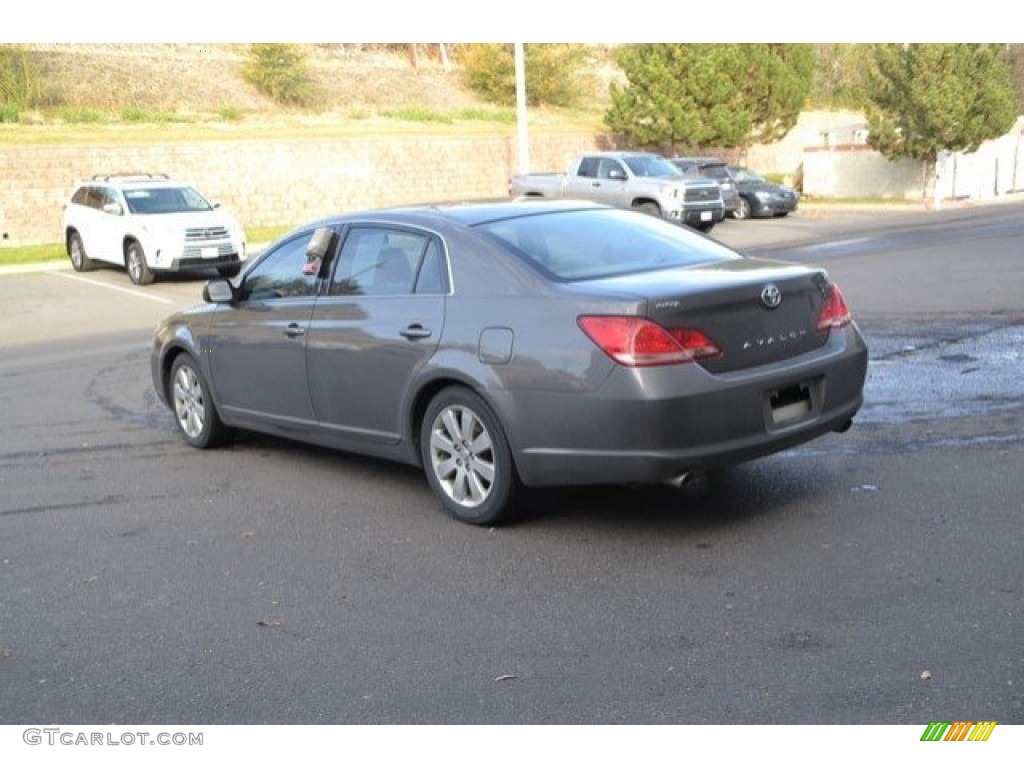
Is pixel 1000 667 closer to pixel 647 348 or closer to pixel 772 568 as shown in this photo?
pixel 772 568

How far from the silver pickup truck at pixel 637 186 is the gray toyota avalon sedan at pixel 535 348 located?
20.8 meters

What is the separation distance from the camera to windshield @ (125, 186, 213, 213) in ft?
72.0

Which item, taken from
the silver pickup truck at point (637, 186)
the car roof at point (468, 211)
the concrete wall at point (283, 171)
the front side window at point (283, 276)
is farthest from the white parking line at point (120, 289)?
the car roof at point (468, 211)

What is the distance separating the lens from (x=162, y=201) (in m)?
22.1

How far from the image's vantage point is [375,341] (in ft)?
21.9

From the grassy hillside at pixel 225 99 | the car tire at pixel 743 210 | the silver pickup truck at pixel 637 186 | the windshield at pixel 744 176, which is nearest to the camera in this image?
the silver pickup truck at pixel 637 186

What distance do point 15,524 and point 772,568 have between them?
405 cm

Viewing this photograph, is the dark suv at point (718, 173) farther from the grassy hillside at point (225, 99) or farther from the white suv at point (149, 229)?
the white suv at point (149, 229)

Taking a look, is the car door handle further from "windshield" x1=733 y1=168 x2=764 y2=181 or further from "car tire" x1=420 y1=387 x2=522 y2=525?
"windshield" x1=733 y1=168 x2=764 y2=181

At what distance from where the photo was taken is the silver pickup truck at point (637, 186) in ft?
91.1

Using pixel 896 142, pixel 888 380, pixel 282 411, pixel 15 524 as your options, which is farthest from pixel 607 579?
pixel 896 142

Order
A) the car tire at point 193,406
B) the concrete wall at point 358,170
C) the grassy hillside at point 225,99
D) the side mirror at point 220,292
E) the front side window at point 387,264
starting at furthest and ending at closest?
the grassy hillside at point 225,99 → the concrete wall at point 358,170 → the car tire at point 193,406 → the side mirror at point 220,292 → the front side window at point 387,264

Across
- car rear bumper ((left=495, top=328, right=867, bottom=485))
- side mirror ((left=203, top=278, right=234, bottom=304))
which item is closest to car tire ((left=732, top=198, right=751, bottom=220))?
side mirror ((left=203, top=278, right=234, bottom=304))

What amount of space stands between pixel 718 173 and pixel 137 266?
17.4 m
